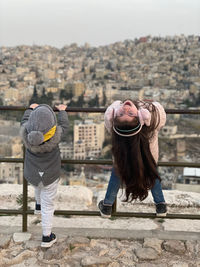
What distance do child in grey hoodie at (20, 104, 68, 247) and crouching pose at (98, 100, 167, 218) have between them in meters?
0.34

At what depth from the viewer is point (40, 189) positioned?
246cm

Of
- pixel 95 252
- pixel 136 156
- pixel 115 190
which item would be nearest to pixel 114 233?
pixel 95 252

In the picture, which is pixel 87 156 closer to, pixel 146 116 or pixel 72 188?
pixel 72 188

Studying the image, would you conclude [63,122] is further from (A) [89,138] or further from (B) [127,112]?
(A) [89,138]

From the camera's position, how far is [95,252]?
2.48 meters

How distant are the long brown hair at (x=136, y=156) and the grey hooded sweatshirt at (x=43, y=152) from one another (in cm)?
38

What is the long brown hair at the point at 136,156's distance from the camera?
2.12 metres

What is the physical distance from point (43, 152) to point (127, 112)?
617 millimetres

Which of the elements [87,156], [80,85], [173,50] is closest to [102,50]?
[173,50]

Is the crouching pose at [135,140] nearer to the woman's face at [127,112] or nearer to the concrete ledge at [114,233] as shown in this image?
the woman's face at [127,112]

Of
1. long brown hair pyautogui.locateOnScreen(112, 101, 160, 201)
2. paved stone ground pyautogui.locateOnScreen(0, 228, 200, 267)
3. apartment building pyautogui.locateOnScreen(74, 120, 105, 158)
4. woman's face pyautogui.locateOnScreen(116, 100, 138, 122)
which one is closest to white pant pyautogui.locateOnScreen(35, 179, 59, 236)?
paved stone ground pyautogui.locateOnScreen(0, 228, 200, 267)

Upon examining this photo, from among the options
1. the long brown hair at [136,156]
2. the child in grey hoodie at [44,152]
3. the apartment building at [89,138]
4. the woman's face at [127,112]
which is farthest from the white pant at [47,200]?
the apartment building at [89,138]

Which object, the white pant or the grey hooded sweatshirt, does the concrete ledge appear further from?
the grey hooded sweatshirt

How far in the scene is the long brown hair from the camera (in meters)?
2.12
